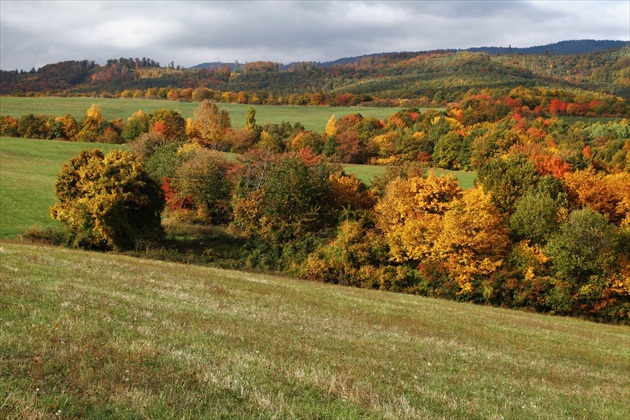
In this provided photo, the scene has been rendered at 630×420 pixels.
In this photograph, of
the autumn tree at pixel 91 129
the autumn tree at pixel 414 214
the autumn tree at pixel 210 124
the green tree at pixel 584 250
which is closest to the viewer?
the green tree at pixel 584 250

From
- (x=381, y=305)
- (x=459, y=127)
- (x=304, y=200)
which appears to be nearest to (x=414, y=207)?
(x=304, y=200)

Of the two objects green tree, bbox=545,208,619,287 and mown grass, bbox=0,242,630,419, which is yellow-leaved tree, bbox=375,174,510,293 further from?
mown grass, bbox=0,242,630,419

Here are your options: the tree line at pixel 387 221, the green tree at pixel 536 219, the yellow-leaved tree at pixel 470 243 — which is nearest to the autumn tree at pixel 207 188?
the tree line at pixel 387 221

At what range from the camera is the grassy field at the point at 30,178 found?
2150 inches

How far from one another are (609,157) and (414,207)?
6784 centimetres

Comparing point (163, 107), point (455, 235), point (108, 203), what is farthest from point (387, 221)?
point (163, 107)

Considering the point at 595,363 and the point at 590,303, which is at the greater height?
the point at 595,363

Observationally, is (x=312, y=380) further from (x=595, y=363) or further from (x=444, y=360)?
(x=595, y=363)

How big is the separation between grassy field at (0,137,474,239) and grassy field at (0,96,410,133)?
137ft

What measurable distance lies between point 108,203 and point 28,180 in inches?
1258

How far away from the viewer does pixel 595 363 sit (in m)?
21.3

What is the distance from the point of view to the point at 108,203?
4944 centimetres

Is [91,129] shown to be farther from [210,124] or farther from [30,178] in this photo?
[30,178]

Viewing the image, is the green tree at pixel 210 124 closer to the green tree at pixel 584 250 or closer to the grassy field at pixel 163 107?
the grassy field at pixel 163 107
